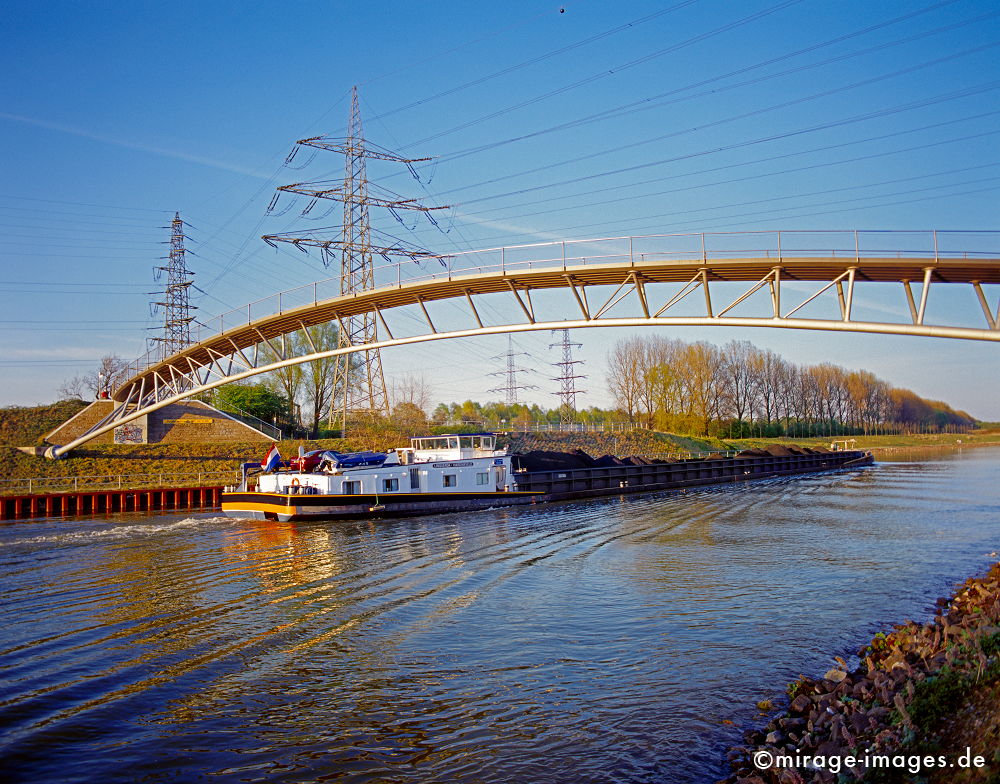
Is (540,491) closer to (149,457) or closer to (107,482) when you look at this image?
(107,482)

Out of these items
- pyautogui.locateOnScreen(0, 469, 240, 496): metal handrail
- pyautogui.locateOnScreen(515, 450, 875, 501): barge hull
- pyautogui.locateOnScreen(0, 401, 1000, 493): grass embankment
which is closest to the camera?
pyautogui.locateOnScreen(0, 469, 240, 496): metal handrail

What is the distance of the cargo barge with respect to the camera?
29703mm

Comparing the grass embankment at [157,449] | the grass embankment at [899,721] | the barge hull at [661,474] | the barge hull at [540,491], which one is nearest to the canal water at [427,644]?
the grass embankment at [899,721]

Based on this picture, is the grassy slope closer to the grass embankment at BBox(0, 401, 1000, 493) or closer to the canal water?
the grass embankment at BBox(0, 401, 1000, 493)

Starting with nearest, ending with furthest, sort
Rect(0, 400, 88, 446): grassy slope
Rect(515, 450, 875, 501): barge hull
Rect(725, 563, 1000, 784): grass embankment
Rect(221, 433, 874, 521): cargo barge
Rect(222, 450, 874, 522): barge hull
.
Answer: Rect(725, 563, 1000, 784): grass embankment < Rect(222, 450, 874, 522): barge hull < Rect(221, 433, 874, 521): cargo barge < Rect(515, 450, 875, 501): barge hull < Rect(0, 400, 88, 446): grassy slope

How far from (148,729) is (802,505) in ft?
107

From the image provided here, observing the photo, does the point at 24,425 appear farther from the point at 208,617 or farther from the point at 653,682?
the point at 653,682

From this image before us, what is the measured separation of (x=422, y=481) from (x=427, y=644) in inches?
804

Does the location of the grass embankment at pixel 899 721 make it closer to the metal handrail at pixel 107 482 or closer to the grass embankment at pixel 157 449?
the grass embankment at pixel 157 449

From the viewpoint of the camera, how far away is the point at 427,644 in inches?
472

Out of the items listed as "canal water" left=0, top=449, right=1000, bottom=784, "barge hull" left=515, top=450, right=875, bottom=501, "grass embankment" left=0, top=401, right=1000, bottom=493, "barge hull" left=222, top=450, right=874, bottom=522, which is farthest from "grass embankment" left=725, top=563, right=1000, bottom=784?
"grass embankment" left=0, top=401, right=1000, bottom=493

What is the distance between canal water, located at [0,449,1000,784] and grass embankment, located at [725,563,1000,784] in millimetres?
720

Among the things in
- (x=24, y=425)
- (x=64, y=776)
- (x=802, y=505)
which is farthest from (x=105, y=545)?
A: (x=24, y=425)

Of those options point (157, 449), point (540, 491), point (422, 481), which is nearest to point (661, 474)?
point (540, 491)
